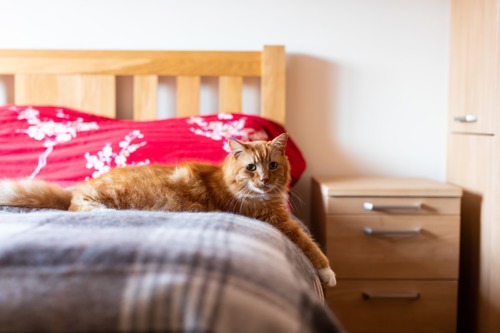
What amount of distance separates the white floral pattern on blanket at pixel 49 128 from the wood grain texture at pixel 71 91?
0.57 feet

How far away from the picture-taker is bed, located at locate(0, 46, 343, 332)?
58 centimetres

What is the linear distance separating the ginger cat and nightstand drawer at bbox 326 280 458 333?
1.98 feet

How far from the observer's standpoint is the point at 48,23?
2125mm

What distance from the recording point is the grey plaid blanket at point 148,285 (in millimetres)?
570

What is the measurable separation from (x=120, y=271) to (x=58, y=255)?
4.4 inches

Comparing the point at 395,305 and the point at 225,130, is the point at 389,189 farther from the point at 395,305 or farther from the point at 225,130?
the point at 225,130

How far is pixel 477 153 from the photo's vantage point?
1.87 meters

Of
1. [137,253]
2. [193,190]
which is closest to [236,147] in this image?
[193,190]

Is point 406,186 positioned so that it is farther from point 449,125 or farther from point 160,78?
point 160,78

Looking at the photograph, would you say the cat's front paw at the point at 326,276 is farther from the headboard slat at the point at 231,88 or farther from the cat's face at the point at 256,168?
the headboard slat at the point at 231,88

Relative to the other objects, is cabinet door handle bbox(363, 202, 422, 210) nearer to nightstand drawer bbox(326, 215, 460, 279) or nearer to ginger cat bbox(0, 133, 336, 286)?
nightstand drawer bbox(326, 215, 460, 279)

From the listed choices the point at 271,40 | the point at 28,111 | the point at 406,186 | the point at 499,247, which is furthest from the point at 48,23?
the point at 499,247

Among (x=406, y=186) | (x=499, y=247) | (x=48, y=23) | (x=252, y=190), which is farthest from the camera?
(x=48, y=23)

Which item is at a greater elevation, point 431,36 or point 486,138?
point 431,36
